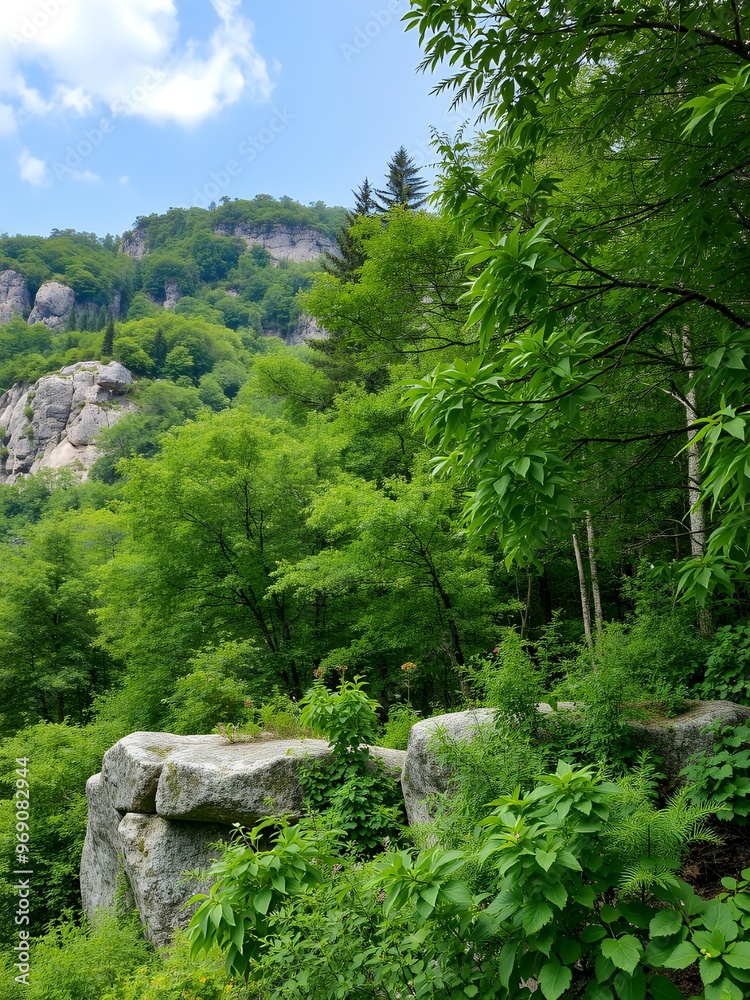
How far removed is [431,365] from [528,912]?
10570 millimetres

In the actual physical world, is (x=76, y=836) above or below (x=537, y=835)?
below

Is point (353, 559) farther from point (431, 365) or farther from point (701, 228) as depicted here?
point (701, 228)

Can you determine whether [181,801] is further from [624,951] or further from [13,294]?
[13,294]

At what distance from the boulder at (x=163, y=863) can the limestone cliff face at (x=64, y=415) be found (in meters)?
66.9

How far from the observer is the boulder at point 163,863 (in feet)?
21.4

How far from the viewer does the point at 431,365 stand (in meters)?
11.7

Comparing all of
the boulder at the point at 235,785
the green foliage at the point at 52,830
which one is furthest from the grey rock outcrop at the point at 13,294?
the boulder at the point at 235,785

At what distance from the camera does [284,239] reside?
12019 cm

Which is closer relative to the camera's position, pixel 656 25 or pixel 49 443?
pixel 656 25

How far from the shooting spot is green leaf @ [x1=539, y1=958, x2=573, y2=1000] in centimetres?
186

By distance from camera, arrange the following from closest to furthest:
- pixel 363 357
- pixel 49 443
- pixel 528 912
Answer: pixel 528 912 → pixel 363 357 → pixel 49 443

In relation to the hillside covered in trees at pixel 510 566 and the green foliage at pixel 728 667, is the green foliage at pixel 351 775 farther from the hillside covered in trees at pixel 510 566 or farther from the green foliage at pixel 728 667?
the green foliage at pixel 728 667

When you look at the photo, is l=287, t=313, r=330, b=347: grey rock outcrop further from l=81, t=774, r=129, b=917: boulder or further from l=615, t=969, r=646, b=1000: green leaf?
l=615, t=969, r=646, b=1000: green leaf

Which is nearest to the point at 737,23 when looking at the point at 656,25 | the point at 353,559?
the point at 656,25
